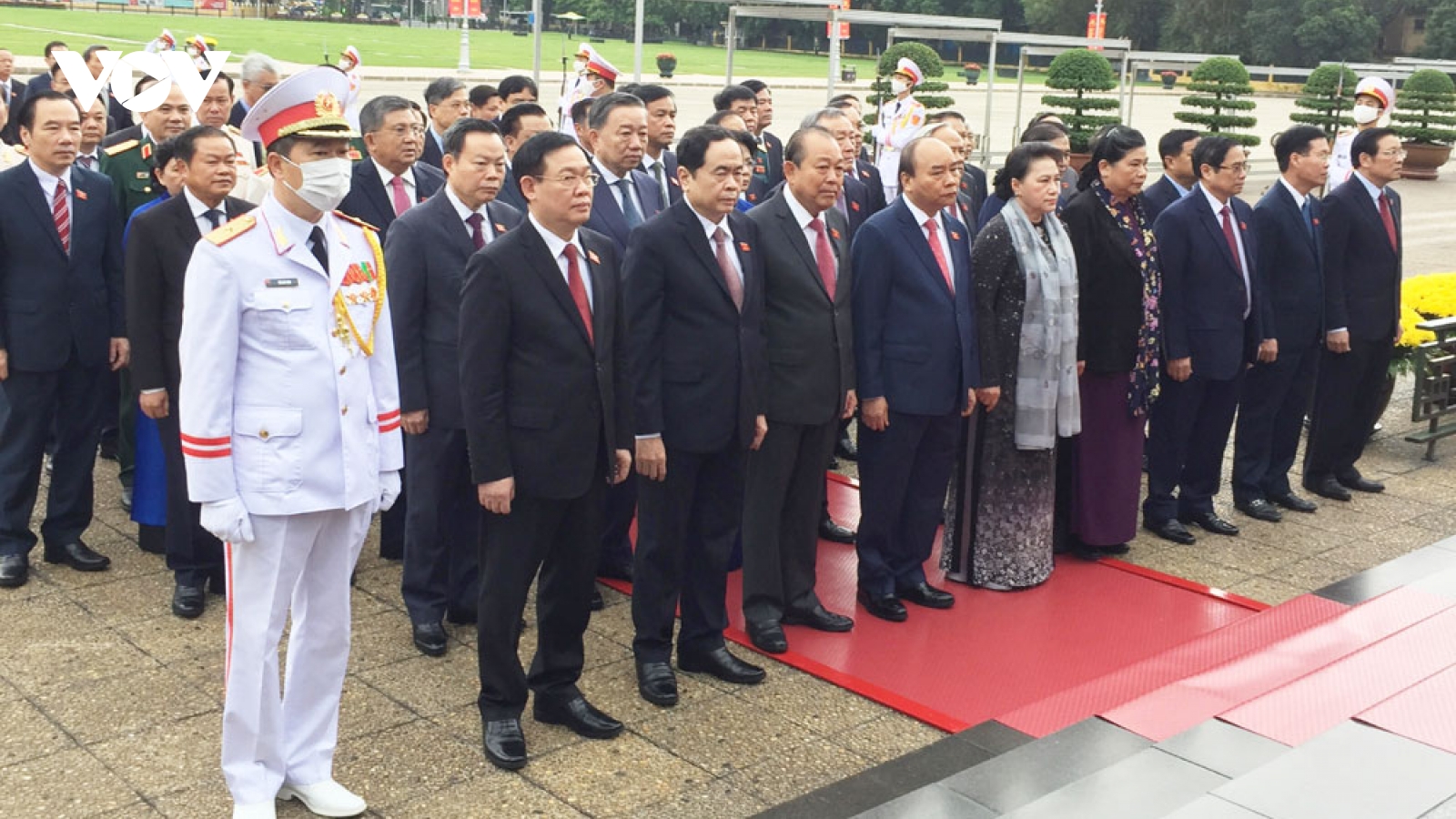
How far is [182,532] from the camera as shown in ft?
18.3

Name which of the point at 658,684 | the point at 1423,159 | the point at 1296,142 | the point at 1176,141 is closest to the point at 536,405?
the point at 658,684

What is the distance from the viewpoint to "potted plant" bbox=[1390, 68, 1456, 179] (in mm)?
27375

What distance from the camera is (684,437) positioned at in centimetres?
495

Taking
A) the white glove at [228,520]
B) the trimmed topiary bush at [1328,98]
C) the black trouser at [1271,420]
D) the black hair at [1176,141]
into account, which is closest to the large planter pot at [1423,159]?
the trimmed topiary bush at [1328,98]

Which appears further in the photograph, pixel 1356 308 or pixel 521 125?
pixel 1356 308

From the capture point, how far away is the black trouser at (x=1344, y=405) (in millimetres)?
7832

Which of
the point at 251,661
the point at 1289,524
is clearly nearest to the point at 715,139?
the point at 251,661

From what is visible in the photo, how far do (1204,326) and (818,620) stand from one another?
8.45ft

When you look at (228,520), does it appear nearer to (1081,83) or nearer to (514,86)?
(514,86)

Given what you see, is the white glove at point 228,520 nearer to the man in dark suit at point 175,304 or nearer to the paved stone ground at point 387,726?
the paved stone ground at point 387,726

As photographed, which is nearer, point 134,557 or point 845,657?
point 845,657

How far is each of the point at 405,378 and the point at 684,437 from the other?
41.5 inches

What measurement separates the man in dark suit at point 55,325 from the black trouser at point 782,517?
2.64 meters

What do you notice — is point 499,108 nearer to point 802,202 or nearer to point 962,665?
point 802,202
